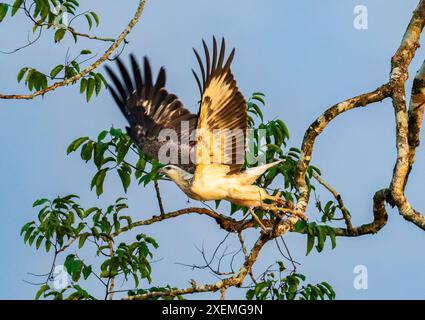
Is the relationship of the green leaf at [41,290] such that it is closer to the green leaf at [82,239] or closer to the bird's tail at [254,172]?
the green leaf at [82,239]

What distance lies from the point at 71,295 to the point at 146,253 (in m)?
0.82

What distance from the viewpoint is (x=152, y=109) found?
454 inches

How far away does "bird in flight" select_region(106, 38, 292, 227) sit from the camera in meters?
10.2

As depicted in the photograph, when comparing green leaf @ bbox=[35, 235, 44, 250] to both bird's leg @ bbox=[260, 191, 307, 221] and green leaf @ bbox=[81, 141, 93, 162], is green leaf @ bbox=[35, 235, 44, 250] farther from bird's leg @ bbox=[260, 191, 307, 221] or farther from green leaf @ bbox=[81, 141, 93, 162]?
bird's leg @ bbox=[260, 191, 307, 221]

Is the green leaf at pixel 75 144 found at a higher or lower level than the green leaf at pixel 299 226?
higher

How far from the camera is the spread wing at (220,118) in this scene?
10195 mm

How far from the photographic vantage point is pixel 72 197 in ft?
35.8

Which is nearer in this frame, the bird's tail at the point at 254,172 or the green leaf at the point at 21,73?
the bird's tail at the point at 254,172

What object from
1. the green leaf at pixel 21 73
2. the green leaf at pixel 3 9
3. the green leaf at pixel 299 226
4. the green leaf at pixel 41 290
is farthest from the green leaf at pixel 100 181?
the green leaf at pixel 299 226

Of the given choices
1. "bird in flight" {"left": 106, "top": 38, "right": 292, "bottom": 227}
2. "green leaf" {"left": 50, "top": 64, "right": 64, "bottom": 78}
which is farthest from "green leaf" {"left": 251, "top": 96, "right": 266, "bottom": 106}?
"green leaf" {"left": 50, "top": 64, "right": 64, "bottom": 78}

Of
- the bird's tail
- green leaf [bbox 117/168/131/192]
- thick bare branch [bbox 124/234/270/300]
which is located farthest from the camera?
green leaf [bbox 117/168/131/192]
